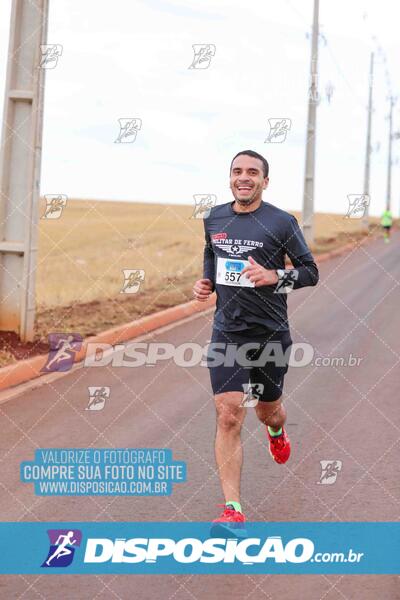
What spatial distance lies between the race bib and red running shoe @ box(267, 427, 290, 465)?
57.6 inches

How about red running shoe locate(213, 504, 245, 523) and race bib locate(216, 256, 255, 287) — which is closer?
red running shoe locate(213, 504, 245, 523)

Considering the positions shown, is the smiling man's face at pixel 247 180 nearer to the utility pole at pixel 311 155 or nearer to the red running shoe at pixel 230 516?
the red running shoe at pixel 230 516

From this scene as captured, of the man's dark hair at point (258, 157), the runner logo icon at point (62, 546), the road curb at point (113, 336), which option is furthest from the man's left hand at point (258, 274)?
the road curb at point (113, 336)

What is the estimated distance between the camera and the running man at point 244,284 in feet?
19.5

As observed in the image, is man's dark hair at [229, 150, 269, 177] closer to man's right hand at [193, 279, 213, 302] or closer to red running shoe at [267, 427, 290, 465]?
man's right hand at [193, 279, 213, 302]

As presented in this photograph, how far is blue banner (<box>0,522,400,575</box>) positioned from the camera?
18.2 ft

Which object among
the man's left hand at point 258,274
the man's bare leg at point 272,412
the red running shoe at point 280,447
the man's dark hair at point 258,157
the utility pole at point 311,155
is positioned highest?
the utility pole at point 311,155

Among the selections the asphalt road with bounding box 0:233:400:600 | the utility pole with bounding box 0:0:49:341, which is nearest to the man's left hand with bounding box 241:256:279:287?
the asphalt road with bounding box 0:233:400:600

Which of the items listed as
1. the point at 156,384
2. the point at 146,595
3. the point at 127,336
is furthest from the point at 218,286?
the point at 127,336

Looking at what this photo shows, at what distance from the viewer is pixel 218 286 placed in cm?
608

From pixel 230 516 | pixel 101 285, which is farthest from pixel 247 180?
pixel 101 285

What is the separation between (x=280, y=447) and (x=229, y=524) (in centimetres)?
135

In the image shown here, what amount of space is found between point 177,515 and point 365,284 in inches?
673

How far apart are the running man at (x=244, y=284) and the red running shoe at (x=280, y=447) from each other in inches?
39.4
